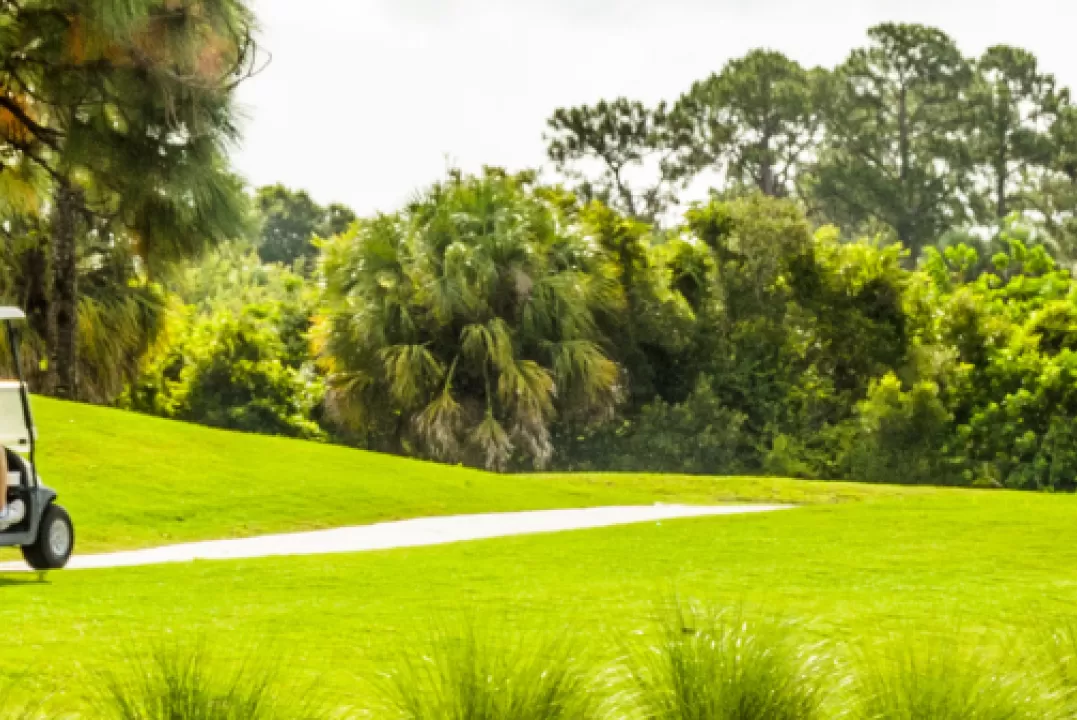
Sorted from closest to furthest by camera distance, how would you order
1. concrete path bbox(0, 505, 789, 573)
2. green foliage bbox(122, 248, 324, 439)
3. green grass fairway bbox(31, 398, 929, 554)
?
concrete path bbox(0, 505, 789, 573)
green grass fairway bbox(31, 398, 929, 554)
green foliage bbox(122, 248, 324, 439)

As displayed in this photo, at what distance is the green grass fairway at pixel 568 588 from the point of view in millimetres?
7148

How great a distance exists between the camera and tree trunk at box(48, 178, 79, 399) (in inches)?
866

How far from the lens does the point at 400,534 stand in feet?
48.3

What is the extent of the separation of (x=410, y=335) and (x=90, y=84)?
9.15 metres

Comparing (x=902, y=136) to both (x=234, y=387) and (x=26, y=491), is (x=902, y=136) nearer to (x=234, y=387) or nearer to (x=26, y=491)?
(x=234, y=387)

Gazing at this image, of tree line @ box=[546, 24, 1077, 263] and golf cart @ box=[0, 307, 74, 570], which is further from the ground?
tree line @ box=[546, 24, 1077, 263]

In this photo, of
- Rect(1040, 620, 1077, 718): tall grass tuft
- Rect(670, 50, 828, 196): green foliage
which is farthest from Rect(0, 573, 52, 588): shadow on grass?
Rect(670, 50, 828, 196): green foliage

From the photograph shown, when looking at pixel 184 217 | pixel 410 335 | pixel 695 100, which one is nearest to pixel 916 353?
pixel 410 335

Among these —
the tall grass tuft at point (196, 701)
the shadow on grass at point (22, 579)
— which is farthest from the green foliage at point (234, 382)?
the tall grass tuft at point (196, 701)

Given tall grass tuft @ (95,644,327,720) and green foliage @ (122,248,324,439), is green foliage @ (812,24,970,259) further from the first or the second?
tall grass tuft @ (95,644,327,720)

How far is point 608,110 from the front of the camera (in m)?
44.9

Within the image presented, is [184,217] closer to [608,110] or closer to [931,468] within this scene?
[931,468]

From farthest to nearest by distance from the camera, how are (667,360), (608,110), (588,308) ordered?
(608,110) → (667,360) → (588,308)

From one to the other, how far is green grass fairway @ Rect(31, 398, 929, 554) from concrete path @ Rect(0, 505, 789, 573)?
1.81ft
